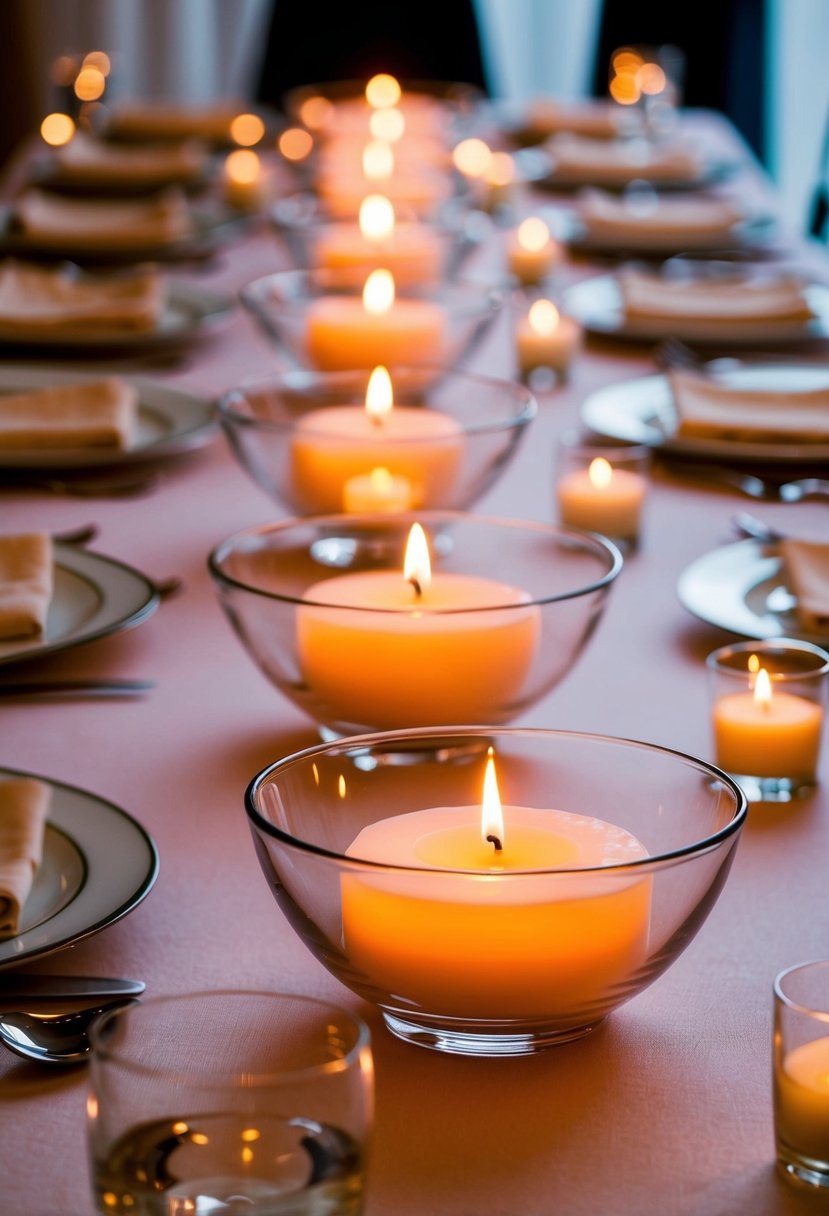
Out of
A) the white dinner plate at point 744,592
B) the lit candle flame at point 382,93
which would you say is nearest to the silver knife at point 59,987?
the white dinner plate at point 744,592

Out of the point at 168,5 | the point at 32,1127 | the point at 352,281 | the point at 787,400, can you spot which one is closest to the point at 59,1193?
the point at 32,1127

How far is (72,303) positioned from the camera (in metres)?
1.91

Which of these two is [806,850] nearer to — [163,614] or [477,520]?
[477,520]

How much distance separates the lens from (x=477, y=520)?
1053mm

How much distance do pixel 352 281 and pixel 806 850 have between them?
1206mm

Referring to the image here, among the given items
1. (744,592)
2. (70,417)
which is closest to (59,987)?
(744,592)

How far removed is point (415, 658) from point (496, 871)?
28 centimetres

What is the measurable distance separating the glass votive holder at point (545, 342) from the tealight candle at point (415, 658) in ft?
2.94

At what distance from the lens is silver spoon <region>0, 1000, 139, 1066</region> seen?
611mm

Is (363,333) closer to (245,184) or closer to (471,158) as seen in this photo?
(245,184)

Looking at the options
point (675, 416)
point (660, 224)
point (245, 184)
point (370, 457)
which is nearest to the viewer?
point (370, 457)

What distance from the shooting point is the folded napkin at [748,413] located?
146 cm

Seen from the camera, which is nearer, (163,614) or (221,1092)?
(221,1092)

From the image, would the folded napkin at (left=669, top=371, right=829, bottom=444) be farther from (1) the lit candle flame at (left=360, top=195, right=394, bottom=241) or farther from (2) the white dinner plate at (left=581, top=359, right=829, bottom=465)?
(1) the lit candle flame at (left=360, top=195, right=394, bottom=241)
